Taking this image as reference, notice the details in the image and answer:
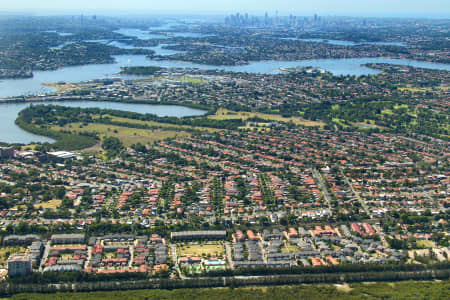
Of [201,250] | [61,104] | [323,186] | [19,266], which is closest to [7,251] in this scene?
[19,266]

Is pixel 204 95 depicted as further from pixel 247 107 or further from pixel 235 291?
pixel 235 291

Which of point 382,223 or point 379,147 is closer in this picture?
point 382,223

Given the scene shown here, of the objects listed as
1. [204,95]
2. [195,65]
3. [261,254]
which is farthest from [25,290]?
[195,65]

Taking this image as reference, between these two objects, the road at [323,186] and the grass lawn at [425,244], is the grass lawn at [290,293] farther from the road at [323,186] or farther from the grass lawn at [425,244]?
the road at [323,186]

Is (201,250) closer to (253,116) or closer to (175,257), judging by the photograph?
(175,257)

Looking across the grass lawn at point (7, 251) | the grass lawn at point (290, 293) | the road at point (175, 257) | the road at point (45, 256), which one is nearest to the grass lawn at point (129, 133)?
the road at point (45, 256)

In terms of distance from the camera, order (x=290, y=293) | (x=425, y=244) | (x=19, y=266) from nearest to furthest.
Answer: (x=290, y=293) → (x=19, y=266) → (x=425, y=244)
